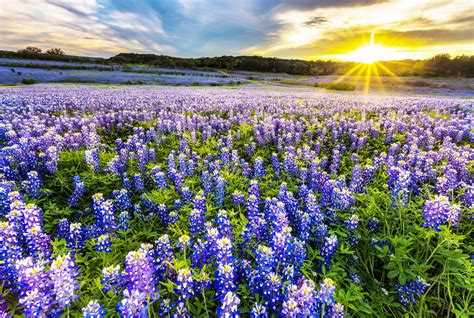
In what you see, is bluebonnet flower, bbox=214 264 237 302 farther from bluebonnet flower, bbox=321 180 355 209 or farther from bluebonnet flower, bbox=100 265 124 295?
bluebonnet flower, bbox=321 180 355 209

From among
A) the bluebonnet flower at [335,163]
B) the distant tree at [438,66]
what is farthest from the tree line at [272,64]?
the bluebonnet flower at [335,163]

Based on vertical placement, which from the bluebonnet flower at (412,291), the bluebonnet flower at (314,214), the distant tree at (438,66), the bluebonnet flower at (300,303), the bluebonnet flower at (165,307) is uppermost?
the distant tree at (438,66)

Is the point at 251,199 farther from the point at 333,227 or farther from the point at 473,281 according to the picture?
the point at 473,281

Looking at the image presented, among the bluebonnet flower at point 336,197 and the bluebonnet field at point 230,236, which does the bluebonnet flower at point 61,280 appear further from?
the bluebonnet flower at point 336,197

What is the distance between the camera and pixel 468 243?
3.29 metres

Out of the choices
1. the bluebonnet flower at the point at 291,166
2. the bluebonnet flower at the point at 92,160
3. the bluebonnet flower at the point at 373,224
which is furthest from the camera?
the bluebonnet flower at the point at 291,166

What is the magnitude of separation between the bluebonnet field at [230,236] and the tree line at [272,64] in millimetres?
59724

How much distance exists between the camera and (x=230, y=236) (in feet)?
9.49

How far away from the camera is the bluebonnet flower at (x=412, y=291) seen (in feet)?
8.79

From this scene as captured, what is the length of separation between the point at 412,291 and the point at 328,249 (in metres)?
0.90

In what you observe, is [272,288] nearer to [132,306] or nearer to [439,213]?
[132,306]

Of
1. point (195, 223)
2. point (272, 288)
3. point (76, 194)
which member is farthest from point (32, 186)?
point (272, 288)

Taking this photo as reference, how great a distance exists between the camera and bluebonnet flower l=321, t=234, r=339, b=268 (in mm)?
2820

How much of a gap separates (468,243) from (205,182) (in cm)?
354
